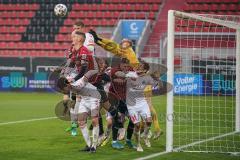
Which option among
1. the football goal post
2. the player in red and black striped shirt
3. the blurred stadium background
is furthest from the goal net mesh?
the blurred stadium background

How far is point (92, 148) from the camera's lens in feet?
33.9

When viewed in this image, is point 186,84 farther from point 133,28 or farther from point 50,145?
point 133,28

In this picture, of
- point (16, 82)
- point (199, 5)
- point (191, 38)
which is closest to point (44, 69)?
point (16, 82)

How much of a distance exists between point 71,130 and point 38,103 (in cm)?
1007

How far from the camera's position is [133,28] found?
33.6 meters

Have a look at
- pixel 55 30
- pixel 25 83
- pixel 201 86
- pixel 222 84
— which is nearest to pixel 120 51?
pixel 201 86

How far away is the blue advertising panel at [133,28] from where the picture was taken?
33.5 metres

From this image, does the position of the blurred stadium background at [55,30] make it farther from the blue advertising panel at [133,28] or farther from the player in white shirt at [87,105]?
the player in white shirt at [87,105]

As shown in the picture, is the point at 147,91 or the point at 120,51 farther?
the point at 147,91

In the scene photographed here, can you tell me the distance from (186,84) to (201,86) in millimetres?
2079

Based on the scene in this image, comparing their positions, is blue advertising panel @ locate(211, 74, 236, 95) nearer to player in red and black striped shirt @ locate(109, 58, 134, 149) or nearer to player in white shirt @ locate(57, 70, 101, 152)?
player in red and black striped shirt @ locate(109, 58, 134, 149)

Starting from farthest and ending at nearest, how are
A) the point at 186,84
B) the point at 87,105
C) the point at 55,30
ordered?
the point at 55,30 < the point at 186,84 < the point at 87,105

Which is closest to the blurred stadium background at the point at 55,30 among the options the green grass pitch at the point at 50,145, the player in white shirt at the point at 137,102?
the green grass pitch at the point at 50,145

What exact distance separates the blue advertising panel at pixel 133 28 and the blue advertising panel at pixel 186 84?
1265 centimetres
